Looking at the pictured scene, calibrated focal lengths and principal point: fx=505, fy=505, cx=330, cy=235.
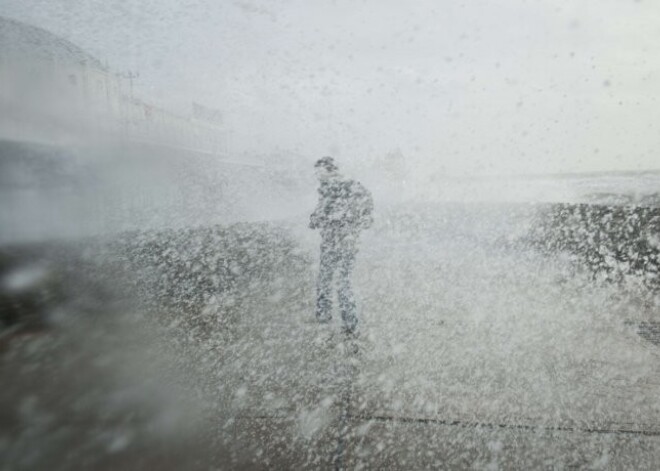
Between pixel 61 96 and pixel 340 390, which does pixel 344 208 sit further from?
pixel 61 96

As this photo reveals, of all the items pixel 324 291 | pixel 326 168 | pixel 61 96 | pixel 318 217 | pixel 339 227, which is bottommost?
pixel 324 291

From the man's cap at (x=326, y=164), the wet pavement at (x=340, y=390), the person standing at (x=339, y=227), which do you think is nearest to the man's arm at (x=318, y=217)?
the person standing at (x=339, y=227)

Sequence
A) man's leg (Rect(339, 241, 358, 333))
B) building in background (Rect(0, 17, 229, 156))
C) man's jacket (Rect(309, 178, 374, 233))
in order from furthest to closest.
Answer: building in background (Rect(0, 17, 229, 156))
man's jacket (Rect(309, 178, 374, 233))
man's leg (Rect(339, 241, 358, 333))

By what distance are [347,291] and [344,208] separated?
0.82 metres

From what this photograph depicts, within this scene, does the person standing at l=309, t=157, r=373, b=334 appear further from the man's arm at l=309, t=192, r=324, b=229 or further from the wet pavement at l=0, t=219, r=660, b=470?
the wet pavement at l=0, t=219, r=660, b=470

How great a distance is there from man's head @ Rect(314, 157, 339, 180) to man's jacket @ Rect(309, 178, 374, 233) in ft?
0.21

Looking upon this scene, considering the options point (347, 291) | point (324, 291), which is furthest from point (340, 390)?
point (324, 291)

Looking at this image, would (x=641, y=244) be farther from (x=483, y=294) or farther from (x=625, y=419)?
(x=625, y=419)

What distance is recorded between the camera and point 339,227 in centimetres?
504

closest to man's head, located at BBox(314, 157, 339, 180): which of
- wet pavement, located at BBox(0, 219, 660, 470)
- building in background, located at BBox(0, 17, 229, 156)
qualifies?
wet pavement, located at BBox(0, 219, 660, 470)

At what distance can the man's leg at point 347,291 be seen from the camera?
193 inches

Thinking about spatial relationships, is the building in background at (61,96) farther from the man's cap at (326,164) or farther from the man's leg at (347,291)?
the man's leg at (347,291)

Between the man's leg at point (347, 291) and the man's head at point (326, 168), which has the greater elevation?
the man's head at point (326, 168)

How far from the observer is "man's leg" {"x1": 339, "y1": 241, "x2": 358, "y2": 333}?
4.91 m
